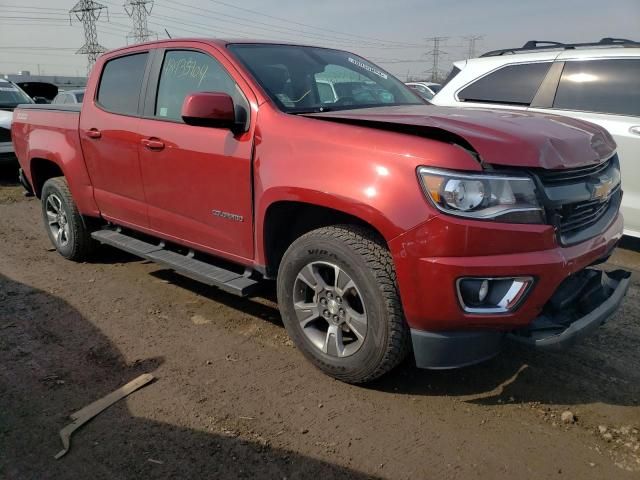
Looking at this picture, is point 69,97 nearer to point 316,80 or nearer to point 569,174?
point 316,80

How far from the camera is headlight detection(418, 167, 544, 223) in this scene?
7.84 feet

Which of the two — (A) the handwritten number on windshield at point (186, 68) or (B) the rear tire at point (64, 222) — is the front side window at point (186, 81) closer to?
(A) the handwritten number on windshield at point (186, 68)

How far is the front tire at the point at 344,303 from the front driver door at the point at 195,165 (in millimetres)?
493

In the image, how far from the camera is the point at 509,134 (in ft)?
8.24

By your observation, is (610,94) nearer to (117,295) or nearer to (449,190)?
(449,190)

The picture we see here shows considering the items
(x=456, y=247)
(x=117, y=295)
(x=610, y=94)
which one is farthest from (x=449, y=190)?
(x=610, y=94)

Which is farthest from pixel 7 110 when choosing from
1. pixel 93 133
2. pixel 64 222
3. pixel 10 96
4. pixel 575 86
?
pixel 575 86

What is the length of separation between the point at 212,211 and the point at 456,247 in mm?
1713

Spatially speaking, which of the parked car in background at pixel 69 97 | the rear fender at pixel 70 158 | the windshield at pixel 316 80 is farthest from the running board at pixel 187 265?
the parked car in background at pixel 69 97

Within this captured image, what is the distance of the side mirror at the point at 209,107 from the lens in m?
3.06

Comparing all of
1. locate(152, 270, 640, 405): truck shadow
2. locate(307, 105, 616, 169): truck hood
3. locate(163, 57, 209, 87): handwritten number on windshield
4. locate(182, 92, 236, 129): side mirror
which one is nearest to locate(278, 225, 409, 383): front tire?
locate(152, 270, 640, 405): truck shadow

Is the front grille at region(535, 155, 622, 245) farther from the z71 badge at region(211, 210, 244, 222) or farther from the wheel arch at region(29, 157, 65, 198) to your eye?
the wheel arch at region(29, 157, 65, 198)

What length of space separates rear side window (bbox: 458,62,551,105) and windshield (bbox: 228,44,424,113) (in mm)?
1935

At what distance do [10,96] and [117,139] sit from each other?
884 centimetres
